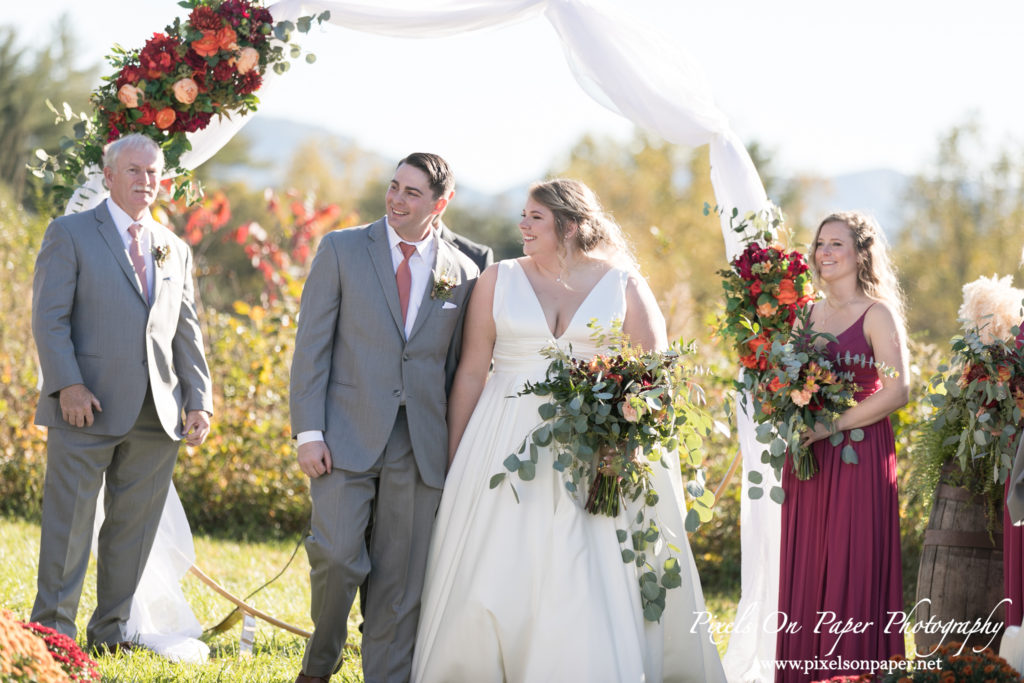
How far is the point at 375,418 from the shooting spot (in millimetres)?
Result: 4594

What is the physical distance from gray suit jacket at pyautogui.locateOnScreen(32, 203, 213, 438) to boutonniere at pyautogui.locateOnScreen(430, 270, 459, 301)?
1350 mm

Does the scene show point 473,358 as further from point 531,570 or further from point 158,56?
point 158,56

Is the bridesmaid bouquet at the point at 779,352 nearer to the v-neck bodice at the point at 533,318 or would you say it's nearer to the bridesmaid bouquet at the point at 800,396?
the bridesmaid bouquet at the point at 800,396

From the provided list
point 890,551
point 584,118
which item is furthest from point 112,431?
point 584,118

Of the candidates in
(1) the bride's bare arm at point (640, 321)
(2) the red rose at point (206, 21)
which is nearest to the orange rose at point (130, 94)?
(2) the red rose at point (206, 21)

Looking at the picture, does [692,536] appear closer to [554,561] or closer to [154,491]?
[554,561]

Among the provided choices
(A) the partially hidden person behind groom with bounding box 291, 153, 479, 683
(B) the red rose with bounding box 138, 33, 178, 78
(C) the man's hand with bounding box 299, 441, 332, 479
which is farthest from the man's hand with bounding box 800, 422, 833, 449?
(B) the red rose with bounding box 138, 33, 178, 78

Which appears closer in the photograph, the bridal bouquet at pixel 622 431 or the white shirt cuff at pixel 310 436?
the bridal bouquet at pixel 622 431

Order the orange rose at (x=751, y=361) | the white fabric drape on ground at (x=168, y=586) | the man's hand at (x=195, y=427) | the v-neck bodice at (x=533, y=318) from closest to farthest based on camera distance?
the v-neck bodice at (x=533, y=318)
the orange rose at (x=751, y=361)
the man's hand at (x=195, y=427)
the white fabric drape on ground at (x=168, y=586)

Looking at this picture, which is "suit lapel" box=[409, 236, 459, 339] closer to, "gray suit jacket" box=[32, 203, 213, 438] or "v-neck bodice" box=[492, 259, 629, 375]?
"v-neck bodice" box=[492, 259, 629, 375]

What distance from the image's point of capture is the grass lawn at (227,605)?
16.1 feet

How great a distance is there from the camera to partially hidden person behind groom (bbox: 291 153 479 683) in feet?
15.0

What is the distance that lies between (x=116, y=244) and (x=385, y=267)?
4.21 feet

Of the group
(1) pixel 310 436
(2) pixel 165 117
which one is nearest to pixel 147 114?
(2) pixel 165 117
